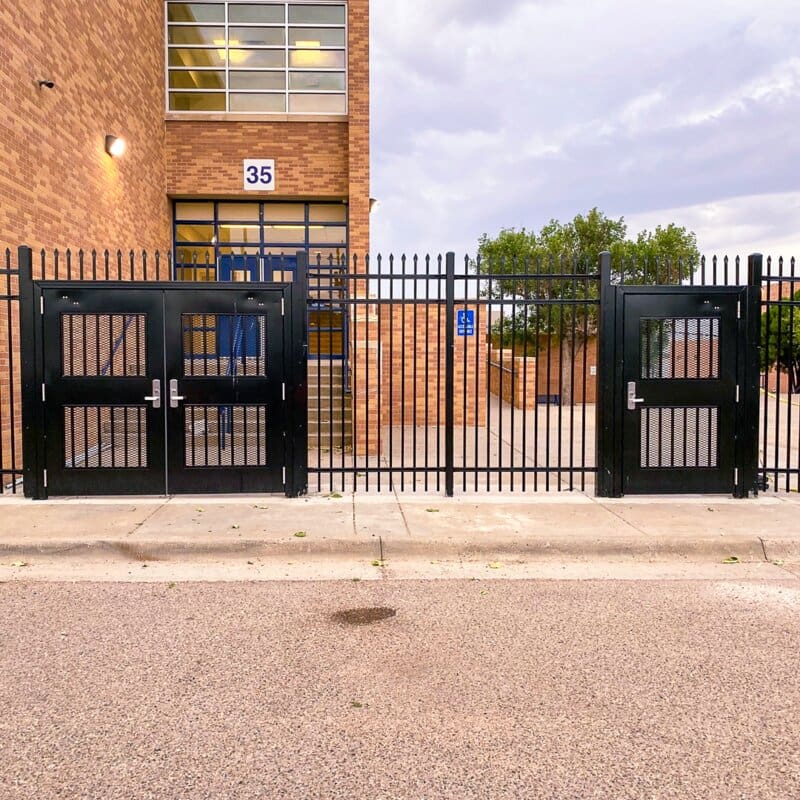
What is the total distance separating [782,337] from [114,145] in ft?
102

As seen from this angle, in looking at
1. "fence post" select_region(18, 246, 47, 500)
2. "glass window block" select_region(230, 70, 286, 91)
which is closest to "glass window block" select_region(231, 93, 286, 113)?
"glass window block" select_region(230, 70, 286, 91)

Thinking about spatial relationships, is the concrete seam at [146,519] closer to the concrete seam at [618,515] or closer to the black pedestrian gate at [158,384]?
the black pedestrian gate at [158,384]

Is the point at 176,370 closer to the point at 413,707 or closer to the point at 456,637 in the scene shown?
the point at 456,637

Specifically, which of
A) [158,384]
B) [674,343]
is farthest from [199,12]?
[674,343]

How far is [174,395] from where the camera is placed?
26.0 ft

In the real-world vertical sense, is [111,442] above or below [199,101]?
below

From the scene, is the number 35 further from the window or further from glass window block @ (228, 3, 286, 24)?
glass window block @ (228, 3, 286, 24)

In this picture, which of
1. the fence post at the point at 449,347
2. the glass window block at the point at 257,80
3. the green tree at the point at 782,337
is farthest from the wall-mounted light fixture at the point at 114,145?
the green tree at the point at 782,337

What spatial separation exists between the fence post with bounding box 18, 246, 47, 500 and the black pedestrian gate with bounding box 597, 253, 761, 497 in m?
6.33

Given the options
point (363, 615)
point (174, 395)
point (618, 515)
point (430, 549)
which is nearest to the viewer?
point (363, 615)

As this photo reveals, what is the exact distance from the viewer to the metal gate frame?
306 inches

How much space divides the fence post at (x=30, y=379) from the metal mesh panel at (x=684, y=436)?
269 inches

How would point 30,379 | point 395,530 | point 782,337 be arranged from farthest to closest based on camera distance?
point 782,337 < point 30,379 < point 395,530

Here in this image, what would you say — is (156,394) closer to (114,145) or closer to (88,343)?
(88,343)
